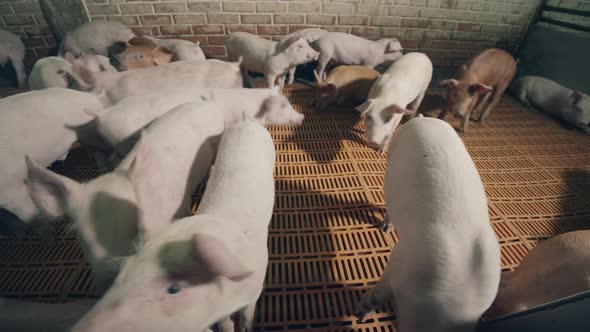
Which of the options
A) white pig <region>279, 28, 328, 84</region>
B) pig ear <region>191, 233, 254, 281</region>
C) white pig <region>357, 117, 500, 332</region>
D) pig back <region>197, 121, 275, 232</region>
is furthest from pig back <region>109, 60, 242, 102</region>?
pig ear <region>191, 233, 254, 281</region>

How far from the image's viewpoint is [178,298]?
951 millimetres

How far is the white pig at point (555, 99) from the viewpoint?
375 centimetres

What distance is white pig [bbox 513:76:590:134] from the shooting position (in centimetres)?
375

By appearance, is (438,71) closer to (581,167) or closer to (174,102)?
(581,167)

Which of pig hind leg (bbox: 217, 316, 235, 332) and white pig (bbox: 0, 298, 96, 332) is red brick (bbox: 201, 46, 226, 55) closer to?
white pig (bbox: 0, 298, 96, 332)

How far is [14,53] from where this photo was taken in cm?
428

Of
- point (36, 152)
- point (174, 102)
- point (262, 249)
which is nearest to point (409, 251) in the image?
point (262, 249)

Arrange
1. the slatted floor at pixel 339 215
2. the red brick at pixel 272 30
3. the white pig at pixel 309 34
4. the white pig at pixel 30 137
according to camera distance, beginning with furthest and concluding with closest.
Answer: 1. the red brick at pixel 272 30
2. the white pig at pixel 309 34
3. the white pig at pixel 30 137
4. the slatted floor at pixel 339 215

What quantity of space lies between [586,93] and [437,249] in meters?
5.18

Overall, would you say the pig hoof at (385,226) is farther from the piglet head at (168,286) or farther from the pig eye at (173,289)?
the pig eye at (173,289)

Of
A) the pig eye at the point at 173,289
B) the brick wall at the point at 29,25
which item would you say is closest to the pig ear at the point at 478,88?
the pig eye at the point at 173,289

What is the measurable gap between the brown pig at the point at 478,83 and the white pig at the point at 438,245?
218 centimetres

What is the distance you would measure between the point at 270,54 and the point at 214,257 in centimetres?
392

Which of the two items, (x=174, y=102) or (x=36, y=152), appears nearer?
(x=36, y=152)
